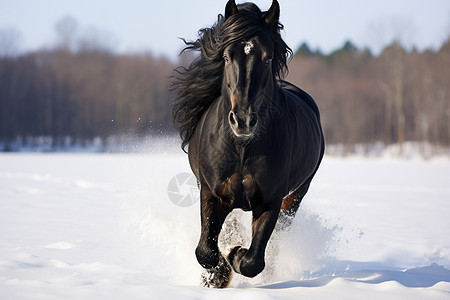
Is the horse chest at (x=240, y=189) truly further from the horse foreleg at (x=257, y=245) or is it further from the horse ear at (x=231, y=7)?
the horse ear at (x=231, y=7)

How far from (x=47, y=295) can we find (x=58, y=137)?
37.5 metres

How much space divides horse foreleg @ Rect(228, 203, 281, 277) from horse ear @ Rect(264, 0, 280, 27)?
4.10 ft

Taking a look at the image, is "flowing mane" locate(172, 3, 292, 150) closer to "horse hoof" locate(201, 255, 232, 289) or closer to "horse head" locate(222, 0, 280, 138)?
A: "horse head" locate(222, 0, 280, 138)

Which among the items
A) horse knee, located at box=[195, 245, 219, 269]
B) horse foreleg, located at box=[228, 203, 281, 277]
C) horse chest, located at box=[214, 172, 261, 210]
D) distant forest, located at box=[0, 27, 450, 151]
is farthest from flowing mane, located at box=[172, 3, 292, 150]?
distant forest, located at box=[0, 27, 450, 151]

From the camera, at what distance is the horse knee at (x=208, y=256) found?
3.24 metres

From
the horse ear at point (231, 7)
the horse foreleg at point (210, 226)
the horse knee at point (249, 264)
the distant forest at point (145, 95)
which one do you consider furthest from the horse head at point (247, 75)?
the distant forest at point (145, 95)

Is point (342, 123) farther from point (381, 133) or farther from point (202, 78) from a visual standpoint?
point (202, 78)

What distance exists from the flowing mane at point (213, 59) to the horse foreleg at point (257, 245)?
97cm

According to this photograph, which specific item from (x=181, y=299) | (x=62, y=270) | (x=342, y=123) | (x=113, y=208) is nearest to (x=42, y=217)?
(x=113, y=208)

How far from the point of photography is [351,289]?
10.2 ft

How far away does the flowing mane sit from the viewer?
2.95 metres

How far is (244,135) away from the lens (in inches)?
105

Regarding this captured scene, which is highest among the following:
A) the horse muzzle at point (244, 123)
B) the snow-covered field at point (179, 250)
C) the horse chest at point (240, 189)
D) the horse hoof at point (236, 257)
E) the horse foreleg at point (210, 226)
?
the horse muzzle at point (244, 123)

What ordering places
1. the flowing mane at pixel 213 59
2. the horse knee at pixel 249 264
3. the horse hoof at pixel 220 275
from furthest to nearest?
the horse hoof at pixel 220 275 < the horse knee at pixel 249 264 < the flowing mane at pixel 213 59
